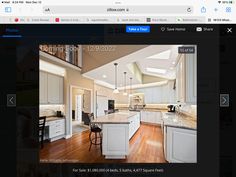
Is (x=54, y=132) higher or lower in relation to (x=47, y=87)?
lower

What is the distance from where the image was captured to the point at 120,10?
50 cm

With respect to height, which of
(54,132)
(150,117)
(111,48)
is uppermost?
(111,48)

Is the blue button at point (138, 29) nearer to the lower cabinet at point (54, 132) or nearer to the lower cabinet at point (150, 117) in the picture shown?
the lower cabinet at point (54, 132)

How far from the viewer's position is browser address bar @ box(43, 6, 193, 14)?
0.49m

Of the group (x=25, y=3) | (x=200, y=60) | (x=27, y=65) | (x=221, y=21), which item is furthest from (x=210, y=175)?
(x=25, y=3)

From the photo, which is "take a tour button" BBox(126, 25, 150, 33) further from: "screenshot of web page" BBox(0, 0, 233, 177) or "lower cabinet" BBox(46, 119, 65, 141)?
"lower cabinet" BBox(46, 119, 65, 141)

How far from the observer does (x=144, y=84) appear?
3107 mm

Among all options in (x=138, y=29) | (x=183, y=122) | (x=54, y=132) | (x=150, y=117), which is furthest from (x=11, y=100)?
(x=150, y=117)

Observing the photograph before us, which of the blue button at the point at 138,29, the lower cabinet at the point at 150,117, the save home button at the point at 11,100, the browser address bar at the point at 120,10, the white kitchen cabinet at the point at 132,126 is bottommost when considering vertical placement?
the lower cabinet at the point at 150,117

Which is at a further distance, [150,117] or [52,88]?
[150,117]

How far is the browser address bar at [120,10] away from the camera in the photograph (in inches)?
19.3

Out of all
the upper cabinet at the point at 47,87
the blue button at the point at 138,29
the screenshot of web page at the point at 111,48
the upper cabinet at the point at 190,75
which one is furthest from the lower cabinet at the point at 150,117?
the blue button at the point at 138,29

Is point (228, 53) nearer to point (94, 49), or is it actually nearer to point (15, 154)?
point (94, 49)

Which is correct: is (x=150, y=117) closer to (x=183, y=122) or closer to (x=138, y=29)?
(x=183, y=122)
